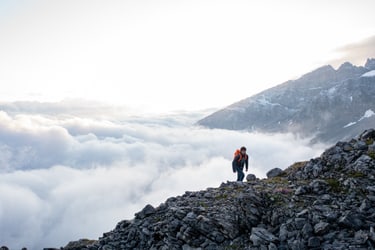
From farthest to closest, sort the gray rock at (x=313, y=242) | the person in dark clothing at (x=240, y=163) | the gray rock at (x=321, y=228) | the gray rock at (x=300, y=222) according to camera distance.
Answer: the person in dark clothing at (x=240, y=163)
the gray rock at (x=300, y=222)
the gray rock at (x=321, y=228)
the gray rock at (x=313, y=242)

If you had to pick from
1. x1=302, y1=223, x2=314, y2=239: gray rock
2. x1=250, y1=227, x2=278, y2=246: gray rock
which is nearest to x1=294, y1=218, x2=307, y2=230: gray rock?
x1=302, y1=223, x2=314, y2=239: gray rock

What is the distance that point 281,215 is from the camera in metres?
19.0

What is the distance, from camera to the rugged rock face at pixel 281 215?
54.1 ft

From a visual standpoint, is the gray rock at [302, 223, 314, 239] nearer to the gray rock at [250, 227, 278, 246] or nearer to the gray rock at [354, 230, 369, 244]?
the gray rock at [250, 227, 278, 246]

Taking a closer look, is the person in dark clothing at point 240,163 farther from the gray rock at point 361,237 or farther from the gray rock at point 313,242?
the gray rock at point 361,237

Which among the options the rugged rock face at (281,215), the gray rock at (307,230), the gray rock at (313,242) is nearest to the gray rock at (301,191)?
the rugged rock face at (281,215)

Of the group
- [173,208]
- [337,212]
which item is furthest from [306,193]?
[173,208]

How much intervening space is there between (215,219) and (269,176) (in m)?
13.5

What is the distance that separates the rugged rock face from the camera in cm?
1650

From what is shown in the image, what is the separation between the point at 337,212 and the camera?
17.5 m

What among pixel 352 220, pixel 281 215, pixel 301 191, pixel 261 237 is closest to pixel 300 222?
pixel 281 215

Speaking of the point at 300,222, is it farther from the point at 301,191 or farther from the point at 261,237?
the point at 301,191

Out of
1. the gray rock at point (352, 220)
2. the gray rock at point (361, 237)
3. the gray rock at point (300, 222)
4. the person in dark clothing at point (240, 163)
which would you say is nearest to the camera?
the gray rock at point (361, 237)

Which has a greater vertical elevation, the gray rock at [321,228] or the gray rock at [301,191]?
the gray rock at [301,191]
